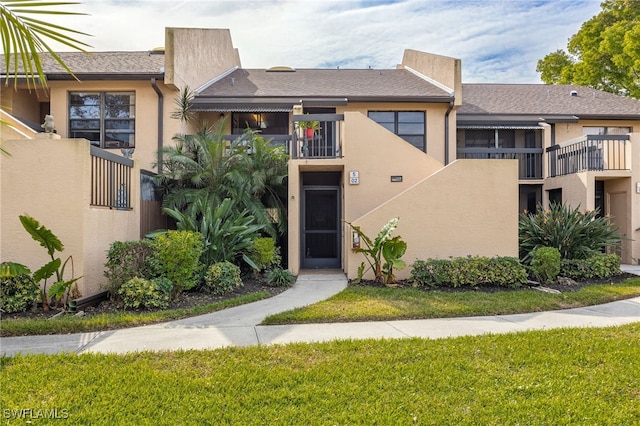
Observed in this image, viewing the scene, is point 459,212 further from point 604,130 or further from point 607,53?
point 607,53

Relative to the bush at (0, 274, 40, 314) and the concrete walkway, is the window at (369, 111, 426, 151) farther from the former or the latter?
the bush at (0, 274, 40, 314)

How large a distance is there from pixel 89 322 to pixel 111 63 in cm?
1040

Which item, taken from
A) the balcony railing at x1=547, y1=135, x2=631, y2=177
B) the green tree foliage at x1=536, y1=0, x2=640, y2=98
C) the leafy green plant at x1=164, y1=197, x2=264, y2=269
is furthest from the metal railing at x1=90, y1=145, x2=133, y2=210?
the green tree foliage at x1=536, y1=0, x2=640, y2=98

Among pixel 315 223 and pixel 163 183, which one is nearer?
pixel 163 183

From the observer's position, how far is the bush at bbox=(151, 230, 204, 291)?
7371mm

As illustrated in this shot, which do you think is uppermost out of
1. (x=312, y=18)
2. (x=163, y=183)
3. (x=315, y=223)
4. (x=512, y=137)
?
(x=312, y=18)

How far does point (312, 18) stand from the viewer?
9.82 meters

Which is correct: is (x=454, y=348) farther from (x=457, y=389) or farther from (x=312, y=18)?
(x=312, y=18)

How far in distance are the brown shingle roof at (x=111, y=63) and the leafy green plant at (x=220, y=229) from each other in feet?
18.0

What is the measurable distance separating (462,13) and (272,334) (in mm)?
9388

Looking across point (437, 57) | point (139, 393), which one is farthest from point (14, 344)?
point (437, 57)

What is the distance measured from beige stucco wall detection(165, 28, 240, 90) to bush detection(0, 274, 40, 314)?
7366 mm

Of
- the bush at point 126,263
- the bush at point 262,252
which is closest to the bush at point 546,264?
the bush at point 262,252

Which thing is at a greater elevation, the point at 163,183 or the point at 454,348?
the point at 163,183
